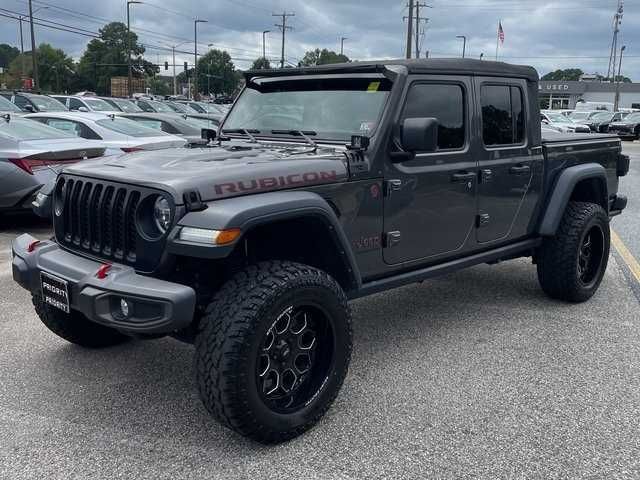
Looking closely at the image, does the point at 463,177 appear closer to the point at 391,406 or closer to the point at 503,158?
the point at 503,158

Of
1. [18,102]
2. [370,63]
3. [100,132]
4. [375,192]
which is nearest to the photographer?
[375,192]

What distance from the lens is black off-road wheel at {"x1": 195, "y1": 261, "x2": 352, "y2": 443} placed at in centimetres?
292

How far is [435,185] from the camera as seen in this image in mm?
4109

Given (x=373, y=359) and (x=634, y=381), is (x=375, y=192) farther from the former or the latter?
(x=634, y=381)

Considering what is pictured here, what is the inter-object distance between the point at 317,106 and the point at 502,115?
1.50 metres

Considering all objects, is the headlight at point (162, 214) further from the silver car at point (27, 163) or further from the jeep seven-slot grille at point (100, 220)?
the silver car at point (27, 163)

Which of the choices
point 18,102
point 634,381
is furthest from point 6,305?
point 18,102

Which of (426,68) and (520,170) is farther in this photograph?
(520,170)

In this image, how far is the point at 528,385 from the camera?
12.6 ft

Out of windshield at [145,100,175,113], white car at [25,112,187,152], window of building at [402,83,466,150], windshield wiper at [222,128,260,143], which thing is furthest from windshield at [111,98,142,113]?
window of building at [402,83,466,150]

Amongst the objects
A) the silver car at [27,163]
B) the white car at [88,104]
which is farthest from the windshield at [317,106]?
the white car at [88,104]

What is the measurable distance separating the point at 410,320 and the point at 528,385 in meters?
1.33

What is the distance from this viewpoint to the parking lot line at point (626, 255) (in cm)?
659

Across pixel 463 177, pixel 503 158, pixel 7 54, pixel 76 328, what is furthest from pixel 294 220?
pixel 7 54
